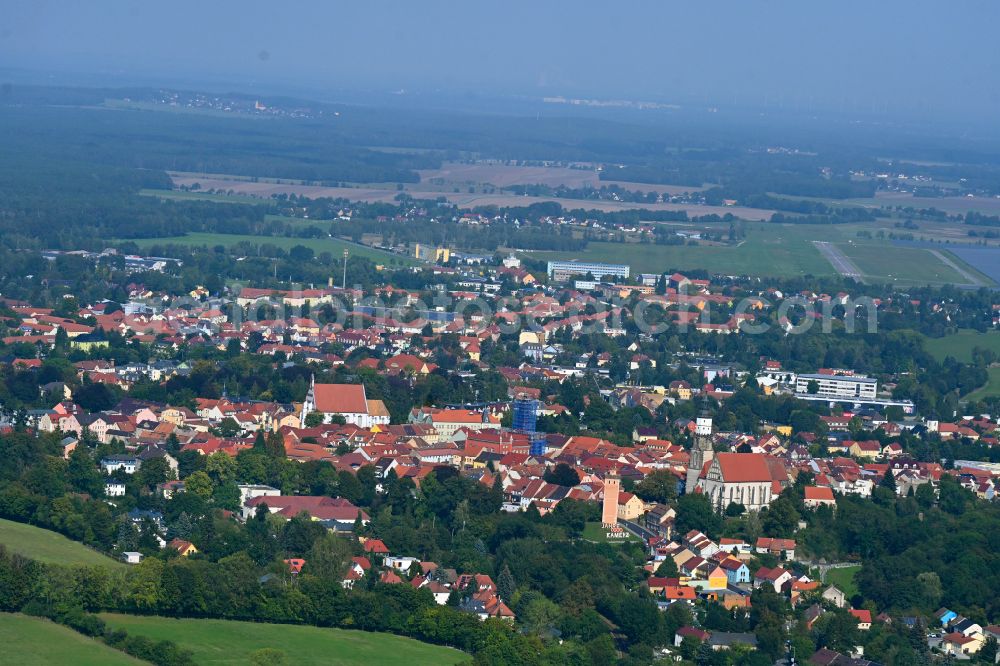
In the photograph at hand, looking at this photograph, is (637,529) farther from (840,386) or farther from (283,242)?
(283,242)

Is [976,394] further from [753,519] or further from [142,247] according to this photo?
[142,247]

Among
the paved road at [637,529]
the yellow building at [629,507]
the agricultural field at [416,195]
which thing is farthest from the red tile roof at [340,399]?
the agricultural field at [416,195]

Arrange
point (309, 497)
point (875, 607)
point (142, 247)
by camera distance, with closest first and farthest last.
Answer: point (875, 607) → point (309, 497) → point (142, 247)

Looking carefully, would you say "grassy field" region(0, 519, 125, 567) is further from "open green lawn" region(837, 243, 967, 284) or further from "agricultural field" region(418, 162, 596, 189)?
"agricultural field" region(418, 162, 596, 189)

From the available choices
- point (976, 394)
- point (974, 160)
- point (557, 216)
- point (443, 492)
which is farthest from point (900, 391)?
point (974, 160)

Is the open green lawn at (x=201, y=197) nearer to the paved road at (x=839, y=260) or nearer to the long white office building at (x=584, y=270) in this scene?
the long white office building at (x=584, y=270)
